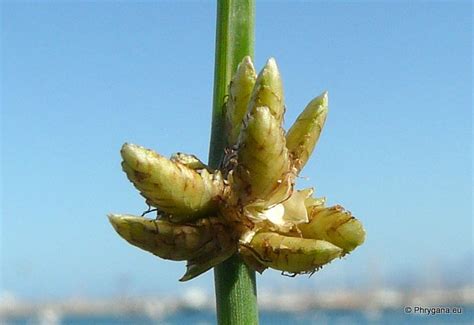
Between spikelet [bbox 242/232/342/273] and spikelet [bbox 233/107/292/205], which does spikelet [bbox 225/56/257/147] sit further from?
spikelet [bbox 242/232/342/273]

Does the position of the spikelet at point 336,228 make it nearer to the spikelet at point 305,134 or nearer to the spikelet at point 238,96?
the spikelet at point 305,134

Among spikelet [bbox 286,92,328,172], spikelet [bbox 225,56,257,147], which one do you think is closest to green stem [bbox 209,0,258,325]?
spikelet [bbox 225,56,257,147]

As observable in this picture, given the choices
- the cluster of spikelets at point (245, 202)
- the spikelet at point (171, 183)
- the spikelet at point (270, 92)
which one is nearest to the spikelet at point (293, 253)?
the cluster of spikelets at point (245, 202)

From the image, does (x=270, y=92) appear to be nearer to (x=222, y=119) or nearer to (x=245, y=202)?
(x=222, y=119)

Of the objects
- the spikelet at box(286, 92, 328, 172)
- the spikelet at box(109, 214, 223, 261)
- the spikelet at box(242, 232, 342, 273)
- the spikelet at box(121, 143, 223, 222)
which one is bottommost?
the spikelet at box(242, 232, 342, 273)

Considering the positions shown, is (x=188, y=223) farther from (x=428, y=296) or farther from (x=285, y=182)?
(x=428, y=296)

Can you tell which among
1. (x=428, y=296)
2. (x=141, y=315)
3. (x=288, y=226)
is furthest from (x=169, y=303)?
(x=288, y=226)

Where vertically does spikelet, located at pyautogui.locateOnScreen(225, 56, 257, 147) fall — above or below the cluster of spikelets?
above
